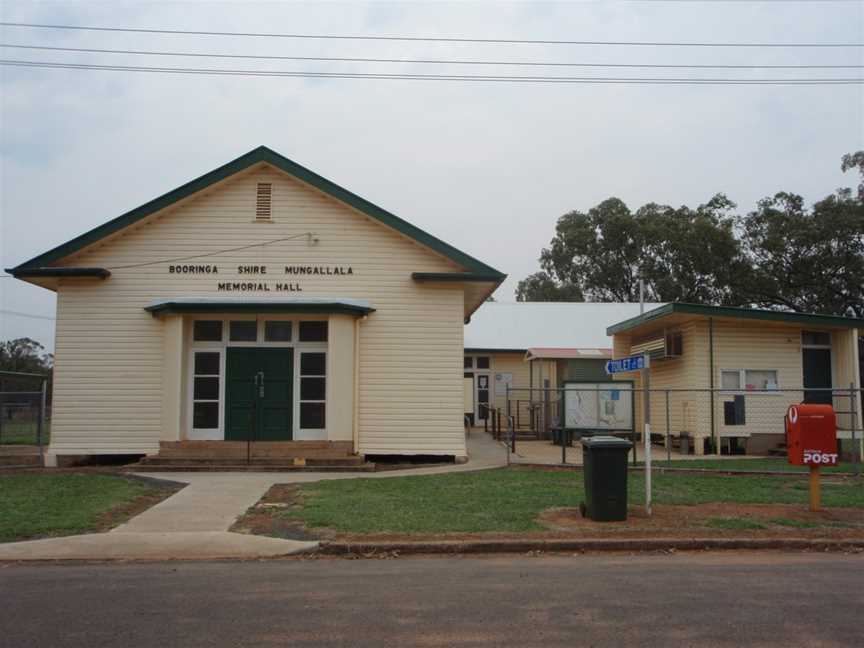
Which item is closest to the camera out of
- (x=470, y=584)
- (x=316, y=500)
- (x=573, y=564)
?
(x=470, y=584)

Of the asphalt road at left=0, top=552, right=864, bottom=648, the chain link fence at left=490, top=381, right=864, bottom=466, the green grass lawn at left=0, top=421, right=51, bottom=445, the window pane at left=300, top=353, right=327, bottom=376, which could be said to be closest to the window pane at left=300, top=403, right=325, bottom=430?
the window pane at left=300, top=353, right=327, bottom=376

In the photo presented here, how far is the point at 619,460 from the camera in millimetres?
10891

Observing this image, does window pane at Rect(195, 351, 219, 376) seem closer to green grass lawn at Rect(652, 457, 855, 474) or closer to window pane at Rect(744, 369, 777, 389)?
green grass lawn at Rect(652, 457, 855, 474)

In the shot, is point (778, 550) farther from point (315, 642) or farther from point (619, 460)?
point (315, 642)

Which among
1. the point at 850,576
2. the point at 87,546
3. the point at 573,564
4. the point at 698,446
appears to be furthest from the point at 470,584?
the point at 698,446

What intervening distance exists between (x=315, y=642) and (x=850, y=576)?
547cm

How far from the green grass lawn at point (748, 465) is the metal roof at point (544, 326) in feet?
49.6

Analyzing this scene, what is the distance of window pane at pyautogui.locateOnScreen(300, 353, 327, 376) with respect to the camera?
1852cm

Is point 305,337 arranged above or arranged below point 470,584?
above

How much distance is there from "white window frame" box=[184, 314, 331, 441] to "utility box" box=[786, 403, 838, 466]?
1009 centimetres

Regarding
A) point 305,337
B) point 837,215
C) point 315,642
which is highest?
point 837,215

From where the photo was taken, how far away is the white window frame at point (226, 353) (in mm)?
18297

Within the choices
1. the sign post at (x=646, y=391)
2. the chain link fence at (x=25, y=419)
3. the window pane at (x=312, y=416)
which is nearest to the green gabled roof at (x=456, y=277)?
the window pane at (x=312, y=416)

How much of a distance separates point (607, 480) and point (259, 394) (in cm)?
965
